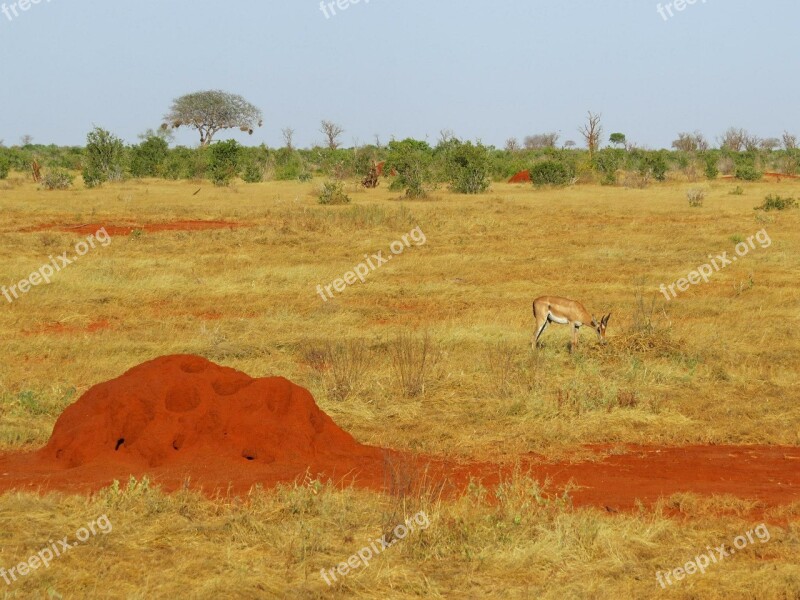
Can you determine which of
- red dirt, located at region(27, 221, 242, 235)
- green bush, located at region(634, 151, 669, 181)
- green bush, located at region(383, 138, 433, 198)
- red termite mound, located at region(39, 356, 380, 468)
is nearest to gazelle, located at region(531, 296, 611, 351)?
red termite mound, located at region(39, 356, 380, 468)

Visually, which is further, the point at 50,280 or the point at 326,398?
the point at 50,280

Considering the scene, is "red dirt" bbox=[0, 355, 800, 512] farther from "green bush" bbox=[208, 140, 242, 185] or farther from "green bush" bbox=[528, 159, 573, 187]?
"green bush" bbox=[528, 159, 573, 187]

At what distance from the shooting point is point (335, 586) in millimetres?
5188

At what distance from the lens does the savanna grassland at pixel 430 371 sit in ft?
17.8

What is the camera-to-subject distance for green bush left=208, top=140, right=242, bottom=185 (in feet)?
124

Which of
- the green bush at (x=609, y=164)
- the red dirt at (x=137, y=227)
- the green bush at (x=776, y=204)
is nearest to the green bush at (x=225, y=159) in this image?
the red dirt at (x=137, y=227)

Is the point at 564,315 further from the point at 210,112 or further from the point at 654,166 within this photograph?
the point at 210,112

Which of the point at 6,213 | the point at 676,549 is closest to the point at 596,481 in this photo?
the point at 676,549

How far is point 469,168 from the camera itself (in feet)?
113

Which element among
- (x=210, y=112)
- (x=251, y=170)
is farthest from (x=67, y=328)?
(x=210, y=112)

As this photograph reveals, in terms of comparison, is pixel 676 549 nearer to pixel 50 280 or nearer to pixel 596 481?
pixel 596 481

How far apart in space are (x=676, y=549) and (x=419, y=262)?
13477mm

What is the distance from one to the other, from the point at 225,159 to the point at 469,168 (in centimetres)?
1057

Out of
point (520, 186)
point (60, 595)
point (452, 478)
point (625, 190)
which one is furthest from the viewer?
point (520, 186)
